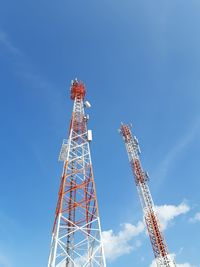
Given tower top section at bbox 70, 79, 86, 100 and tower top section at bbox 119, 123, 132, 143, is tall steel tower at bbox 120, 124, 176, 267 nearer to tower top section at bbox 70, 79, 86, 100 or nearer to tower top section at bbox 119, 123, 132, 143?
tower top section at bbox 119, 123, 132, 143

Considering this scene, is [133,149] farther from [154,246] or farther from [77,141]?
[77,141]

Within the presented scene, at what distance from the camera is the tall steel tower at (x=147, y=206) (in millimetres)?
30156

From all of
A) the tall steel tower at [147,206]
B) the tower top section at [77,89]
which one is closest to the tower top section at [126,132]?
the tall steel tower at [147,206]

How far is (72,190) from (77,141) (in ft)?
15.8

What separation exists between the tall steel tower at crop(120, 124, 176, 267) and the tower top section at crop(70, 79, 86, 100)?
63.6ft

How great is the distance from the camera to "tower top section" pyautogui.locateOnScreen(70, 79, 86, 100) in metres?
22.8

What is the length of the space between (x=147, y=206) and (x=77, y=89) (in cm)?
2152

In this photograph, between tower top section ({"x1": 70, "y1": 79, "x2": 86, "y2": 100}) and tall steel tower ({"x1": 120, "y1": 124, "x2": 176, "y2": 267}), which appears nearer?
tower top section ({"x1": 70, "y1": 79, "x2": 86, "y2": 100})

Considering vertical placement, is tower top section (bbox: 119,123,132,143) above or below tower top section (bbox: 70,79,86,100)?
above

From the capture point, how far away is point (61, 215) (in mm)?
13266

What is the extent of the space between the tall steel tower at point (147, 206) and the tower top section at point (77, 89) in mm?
19399

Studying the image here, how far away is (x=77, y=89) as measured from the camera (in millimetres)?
23047

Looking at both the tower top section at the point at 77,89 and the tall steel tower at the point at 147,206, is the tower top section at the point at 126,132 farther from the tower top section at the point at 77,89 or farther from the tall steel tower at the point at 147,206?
the tower top section at the point at 77,89

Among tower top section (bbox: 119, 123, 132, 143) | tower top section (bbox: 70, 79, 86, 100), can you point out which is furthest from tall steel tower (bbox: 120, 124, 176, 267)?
tower top section (bbox: 70, 79, 86, 100)
